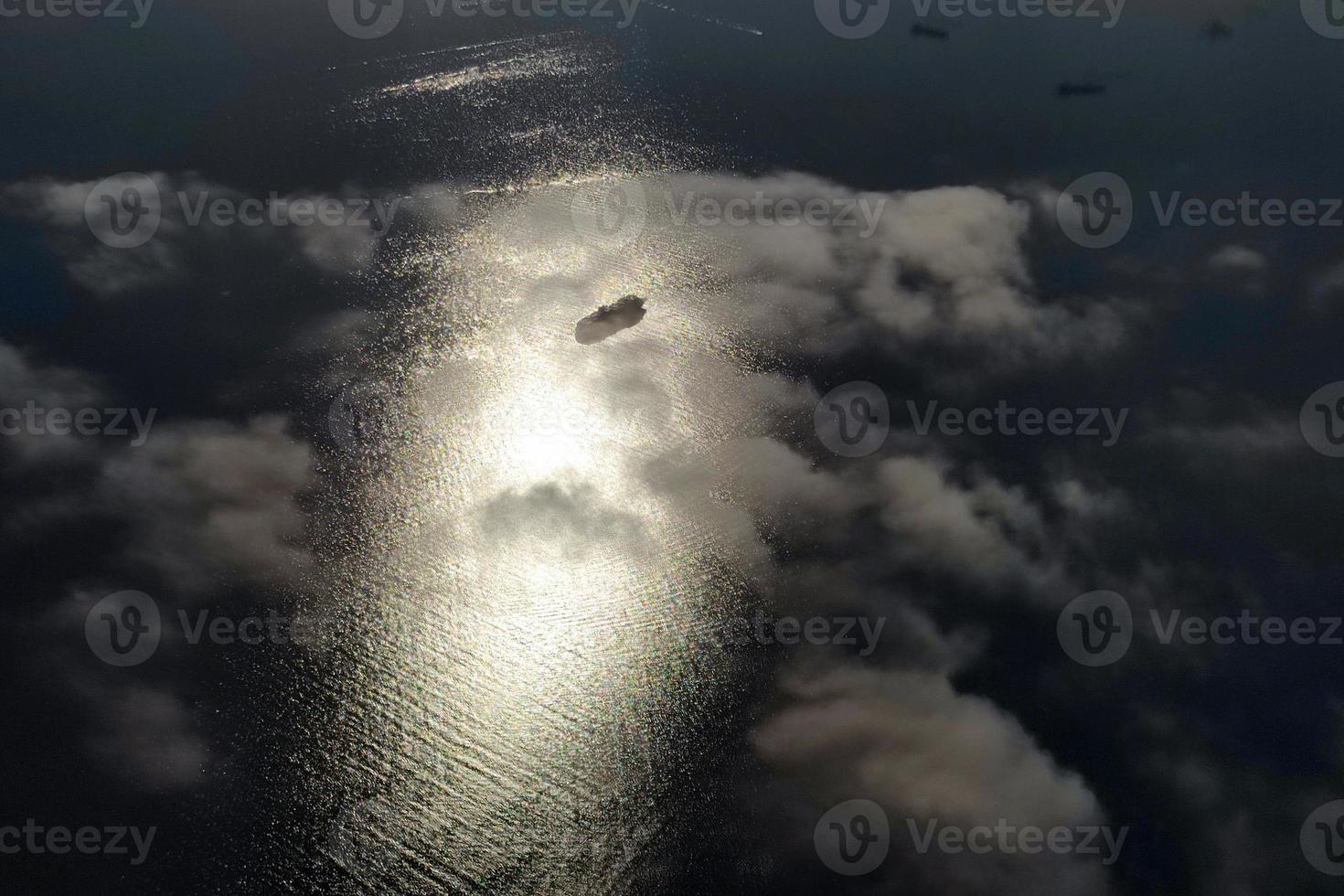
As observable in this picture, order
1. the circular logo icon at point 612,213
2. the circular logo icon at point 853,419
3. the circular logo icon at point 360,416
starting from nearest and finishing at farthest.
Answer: the circular logo icon at point 360,416 < the circular logo icon at point 853,419 < the circular logo icon at point 612,213

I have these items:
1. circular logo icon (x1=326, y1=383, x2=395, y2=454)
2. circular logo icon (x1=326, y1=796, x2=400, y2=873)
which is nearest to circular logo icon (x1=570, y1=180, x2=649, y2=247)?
circular logo icon (x1=326, y1=383, x2=395, y2=454)

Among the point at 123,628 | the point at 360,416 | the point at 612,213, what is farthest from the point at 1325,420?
the point at 123,628

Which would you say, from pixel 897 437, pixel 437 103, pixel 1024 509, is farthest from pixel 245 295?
pixel 1024 509

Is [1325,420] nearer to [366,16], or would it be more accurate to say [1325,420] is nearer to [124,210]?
[124,210]

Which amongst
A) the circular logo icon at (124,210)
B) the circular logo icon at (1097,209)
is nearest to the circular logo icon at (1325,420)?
the circular logo icon at (1097,209)

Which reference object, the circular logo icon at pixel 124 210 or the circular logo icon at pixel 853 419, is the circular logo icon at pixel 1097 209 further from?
the circular logo icon at pixel 124 210

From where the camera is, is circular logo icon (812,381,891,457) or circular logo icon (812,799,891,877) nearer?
circular logo icon (812,799,891,877)

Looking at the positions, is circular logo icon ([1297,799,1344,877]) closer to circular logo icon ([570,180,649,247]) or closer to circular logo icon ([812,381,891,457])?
circular logo icon ([812,381,891,457])
